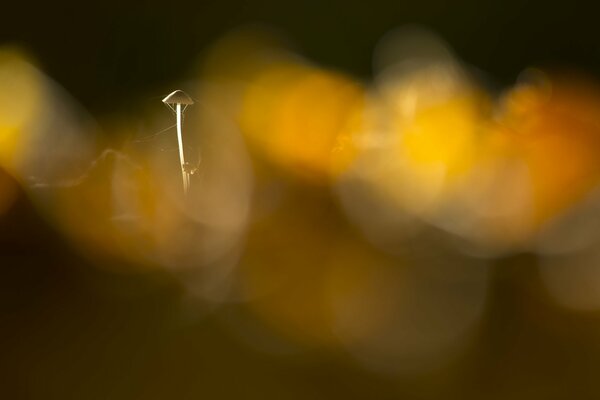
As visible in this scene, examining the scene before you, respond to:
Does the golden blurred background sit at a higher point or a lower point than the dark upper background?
lower

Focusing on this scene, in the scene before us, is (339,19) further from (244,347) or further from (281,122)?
(244,347)

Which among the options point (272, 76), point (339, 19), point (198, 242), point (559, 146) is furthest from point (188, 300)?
point (559, 146)

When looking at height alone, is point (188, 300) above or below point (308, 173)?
below

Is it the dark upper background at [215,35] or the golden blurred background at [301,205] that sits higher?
the dark upper background at [215,35]

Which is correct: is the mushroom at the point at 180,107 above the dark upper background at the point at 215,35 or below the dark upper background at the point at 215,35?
below

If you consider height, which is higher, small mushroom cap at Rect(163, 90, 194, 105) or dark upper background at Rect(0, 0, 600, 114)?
dark upper background at Rect(0, 0, 600, 114)
